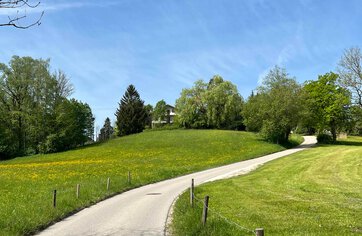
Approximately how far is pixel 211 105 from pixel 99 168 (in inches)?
2305

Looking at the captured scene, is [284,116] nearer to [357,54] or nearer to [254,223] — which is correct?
[357,54]

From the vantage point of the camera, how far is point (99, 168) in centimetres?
4312

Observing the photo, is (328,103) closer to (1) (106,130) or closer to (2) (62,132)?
(2) (62,132)

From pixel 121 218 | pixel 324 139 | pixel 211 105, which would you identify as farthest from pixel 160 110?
pixel 121 218

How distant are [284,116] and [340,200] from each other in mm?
48296

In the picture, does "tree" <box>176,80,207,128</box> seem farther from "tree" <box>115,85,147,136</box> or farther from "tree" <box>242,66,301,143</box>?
"tree" <box>242,66,301,143</box>

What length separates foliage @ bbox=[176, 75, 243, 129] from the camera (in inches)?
3848

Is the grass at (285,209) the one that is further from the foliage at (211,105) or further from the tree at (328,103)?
the foliage at (211,105)

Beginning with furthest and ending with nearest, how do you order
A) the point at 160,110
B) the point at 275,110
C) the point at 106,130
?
the point at 106,130 → the point at 160,110 → the point at 275,110

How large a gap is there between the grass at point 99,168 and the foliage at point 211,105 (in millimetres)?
14450

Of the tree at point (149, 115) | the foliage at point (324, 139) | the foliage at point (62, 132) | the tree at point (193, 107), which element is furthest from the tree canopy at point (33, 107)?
the foliage at point (324, 139)

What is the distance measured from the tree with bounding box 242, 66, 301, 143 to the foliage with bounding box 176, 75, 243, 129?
1134 inches

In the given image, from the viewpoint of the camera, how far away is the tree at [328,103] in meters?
69.8

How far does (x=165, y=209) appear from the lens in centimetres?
1827
